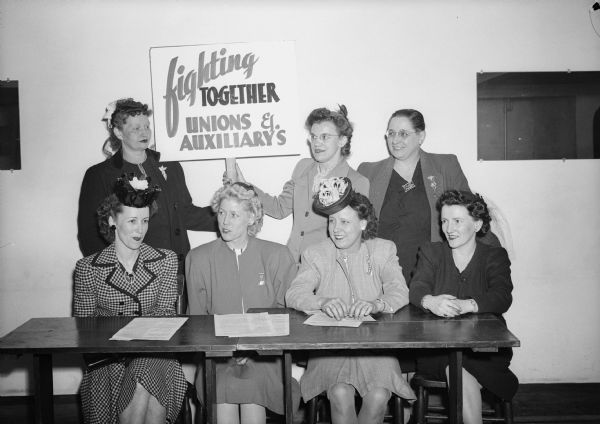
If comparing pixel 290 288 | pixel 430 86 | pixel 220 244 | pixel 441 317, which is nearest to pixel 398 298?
pixel 441 317

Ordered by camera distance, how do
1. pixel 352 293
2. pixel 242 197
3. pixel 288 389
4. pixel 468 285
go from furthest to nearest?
pixel 242 197
pixel 352 293
pixel 468 285
pixel 288 389

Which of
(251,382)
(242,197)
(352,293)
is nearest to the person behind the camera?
(251,382)

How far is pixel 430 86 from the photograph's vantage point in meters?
4.17

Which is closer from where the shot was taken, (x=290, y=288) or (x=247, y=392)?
(x=247, y=392)

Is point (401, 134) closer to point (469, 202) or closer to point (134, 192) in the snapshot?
point (469, 202)

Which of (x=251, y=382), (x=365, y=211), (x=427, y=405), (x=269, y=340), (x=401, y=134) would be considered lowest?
(x=427, y=405)

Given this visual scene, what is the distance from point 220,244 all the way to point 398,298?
3.68ft

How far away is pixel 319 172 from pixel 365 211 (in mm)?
739

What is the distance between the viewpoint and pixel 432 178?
3.87m

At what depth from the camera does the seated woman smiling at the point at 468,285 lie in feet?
9.59

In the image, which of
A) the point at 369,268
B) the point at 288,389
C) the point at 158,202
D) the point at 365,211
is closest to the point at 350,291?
the point at 369,268

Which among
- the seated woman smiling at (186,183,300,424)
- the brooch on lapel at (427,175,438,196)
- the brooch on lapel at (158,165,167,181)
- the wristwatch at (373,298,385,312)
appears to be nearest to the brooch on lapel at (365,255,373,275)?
the wristwatch at (373,298,385,312)

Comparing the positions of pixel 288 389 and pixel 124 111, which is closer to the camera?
pixel 288 389

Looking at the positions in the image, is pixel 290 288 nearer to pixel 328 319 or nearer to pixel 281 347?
pixel 328 319
